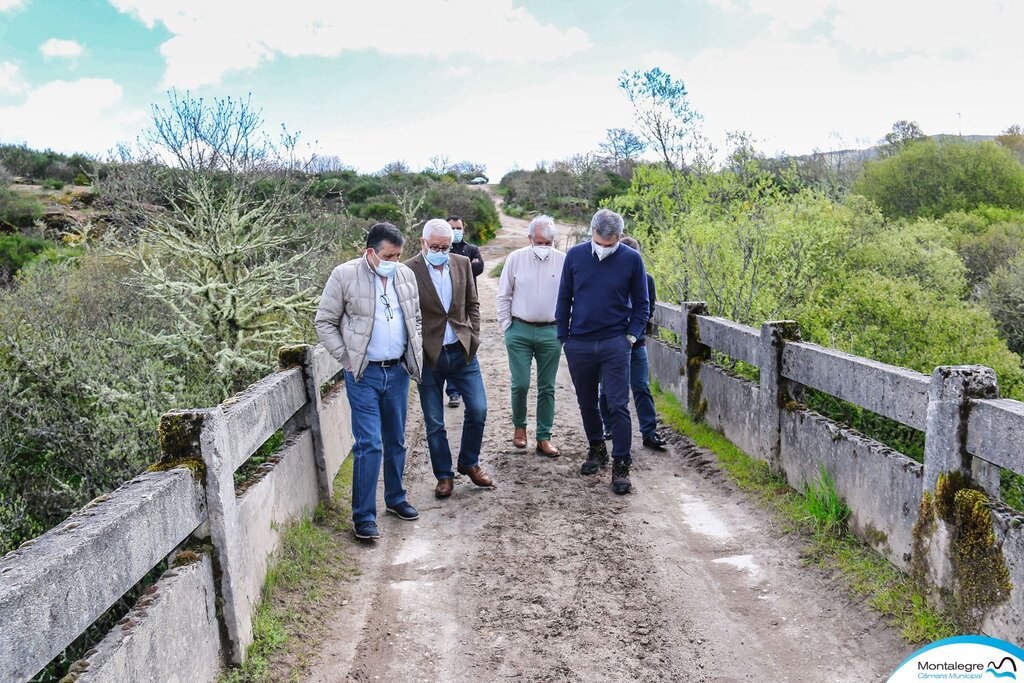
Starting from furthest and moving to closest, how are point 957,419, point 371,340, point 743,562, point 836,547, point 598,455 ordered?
point 598,455 < point 371,340 < point 743,562 < point 836,547 < point 957,419

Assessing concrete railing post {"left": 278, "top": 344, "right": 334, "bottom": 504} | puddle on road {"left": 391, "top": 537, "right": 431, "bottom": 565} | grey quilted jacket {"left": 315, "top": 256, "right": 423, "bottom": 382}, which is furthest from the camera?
Result: concrete railing post {"left": 278, "top": 344, "right": 334, "bottom": 504}

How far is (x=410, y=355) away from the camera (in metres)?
5.68

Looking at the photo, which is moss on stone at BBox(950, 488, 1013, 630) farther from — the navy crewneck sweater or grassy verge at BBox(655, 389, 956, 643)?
the navy crewneck sweater

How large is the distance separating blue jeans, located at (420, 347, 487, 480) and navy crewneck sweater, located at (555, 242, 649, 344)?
38.3 inches

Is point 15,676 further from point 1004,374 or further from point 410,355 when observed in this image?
point 1004,374

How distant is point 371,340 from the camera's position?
17.9 feet

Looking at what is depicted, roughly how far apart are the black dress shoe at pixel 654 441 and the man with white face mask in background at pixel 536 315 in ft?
3.00

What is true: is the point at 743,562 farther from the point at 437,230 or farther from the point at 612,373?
the point at 437,230

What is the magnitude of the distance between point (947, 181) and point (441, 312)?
82.8ft

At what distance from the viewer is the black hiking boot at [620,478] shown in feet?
20.5

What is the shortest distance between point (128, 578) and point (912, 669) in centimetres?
331

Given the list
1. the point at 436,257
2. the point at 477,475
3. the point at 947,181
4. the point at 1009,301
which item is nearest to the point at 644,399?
the point at 477,475

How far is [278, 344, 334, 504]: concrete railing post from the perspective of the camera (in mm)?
5805

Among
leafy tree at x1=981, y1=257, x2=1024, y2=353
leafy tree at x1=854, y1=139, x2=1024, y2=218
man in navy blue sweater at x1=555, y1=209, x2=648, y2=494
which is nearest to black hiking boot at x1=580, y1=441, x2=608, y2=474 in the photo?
man in navy blue sweater at x1=555, y1=209, x2=648, y2=494
